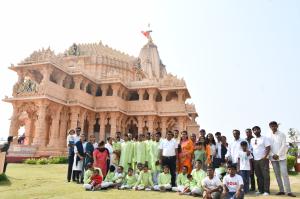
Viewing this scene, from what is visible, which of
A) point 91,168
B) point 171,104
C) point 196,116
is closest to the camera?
point 91,168

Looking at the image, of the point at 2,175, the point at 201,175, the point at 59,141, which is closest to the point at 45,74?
the point at 59,141

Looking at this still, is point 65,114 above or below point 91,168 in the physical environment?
above

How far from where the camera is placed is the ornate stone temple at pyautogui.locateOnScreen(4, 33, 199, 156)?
2423 centimetres

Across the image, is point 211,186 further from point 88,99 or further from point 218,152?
point 88,99

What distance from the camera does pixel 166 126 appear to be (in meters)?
31.1

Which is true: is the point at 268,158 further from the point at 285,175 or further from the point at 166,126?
the point at 166,126

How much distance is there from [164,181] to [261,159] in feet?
9.79

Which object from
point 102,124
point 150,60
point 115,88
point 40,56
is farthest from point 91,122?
point 150,60

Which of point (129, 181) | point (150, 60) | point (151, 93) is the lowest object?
point (129, 181)

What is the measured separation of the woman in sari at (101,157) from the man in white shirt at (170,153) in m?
2.04

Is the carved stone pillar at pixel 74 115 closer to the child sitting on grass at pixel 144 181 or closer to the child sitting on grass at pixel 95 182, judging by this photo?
the child sitting on grass at pixel 95 182

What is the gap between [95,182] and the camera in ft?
29.1

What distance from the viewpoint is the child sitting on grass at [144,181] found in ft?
29.7

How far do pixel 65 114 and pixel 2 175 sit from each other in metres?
16.8
